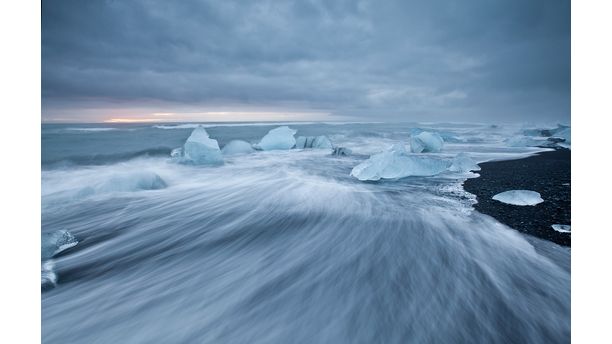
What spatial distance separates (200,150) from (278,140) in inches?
165

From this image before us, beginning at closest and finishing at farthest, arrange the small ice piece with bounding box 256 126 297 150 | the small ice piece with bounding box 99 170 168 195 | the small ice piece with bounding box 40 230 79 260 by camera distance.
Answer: the small ice piece with bounding box 40 230 79 260, the small ice piece with bounding box 99 170 168 195, the small ice piece with bounding box 256 126 297 150

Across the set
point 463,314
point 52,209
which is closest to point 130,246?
point 52,209

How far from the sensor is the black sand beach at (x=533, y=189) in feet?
7.97

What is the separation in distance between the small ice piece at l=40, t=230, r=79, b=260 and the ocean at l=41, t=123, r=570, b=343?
0.02 m

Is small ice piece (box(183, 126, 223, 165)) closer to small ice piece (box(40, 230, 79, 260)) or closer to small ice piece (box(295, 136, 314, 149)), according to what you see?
small ice piece (box(40, 230, 79, 260))

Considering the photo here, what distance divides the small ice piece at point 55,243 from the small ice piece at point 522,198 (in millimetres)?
4379

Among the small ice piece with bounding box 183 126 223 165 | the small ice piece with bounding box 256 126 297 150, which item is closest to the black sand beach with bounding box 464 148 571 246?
the small ice piece with bounding box 183 126 223 165

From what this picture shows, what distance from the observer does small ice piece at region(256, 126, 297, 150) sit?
1047cm

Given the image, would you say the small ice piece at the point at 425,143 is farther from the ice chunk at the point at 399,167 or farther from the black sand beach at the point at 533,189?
the ice chunk at the point at 399,167

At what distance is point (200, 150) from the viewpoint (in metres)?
6.64

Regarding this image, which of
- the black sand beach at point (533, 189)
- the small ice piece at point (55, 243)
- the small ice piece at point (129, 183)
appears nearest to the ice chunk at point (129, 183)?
the small ice piece at point (129, 183)

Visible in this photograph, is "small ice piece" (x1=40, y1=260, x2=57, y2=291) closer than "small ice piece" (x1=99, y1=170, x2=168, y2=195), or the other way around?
"small ice piece" (x1=40, y1=260, x2=57, y2=291)

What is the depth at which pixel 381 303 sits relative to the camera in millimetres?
1584

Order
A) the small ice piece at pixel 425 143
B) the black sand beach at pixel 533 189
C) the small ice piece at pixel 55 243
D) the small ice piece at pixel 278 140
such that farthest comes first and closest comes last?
the small ice piece at pixel 278 140, the small ice piece at pixel 425 143, the black sand beach at pixel 533 189, the small ice piece at pixel 55 243
